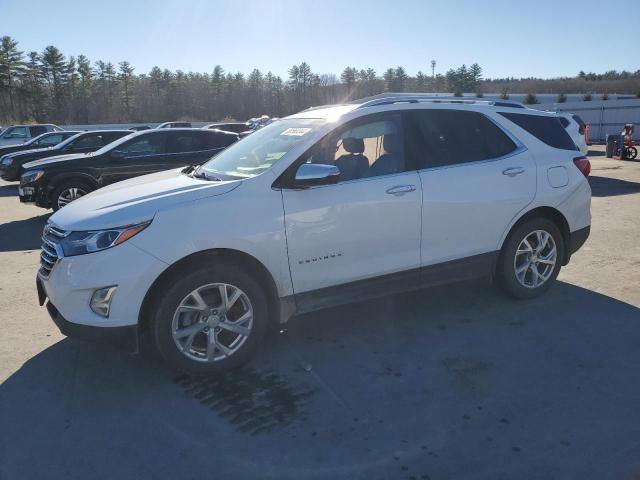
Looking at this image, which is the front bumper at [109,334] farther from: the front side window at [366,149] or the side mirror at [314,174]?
the front side window at [366,149]

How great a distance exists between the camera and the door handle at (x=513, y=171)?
4.84 m

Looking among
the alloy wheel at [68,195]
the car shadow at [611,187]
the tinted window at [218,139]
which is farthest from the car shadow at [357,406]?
the car shadow at [611,187]

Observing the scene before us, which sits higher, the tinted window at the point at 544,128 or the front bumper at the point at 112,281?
the tinted window at the point at 544,128

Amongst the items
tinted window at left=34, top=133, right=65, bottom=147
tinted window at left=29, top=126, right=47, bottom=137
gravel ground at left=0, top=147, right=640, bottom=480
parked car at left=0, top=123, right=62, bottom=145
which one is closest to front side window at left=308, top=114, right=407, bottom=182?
gravel ground at left=0, top=147, right=640, bottom=480

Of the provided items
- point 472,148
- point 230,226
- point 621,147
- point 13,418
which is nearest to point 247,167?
point 230,226

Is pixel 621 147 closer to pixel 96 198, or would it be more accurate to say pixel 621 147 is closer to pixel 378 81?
pixel 96 198

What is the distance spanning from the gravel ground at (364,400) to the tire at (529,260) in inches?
7.1

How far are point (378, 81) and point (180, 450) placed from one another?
326ft

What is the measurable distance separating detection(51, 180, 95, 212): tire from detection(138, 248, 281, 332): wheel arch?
23.5 ft

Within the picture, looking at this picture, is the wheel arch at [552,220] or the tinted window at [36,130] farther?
the tinted window at [36,130]

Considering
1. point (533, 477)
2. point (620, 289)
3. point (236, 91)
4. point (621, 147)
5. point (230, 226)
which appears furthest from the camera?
point (236, 91)

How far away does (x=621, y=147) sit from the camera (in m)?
19.7

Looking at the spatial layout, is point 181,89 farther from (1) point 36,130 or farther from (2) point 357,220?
(2) point 357,220

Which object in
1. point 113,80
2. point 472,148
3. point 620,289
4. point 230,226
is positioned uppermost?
point 113,80
